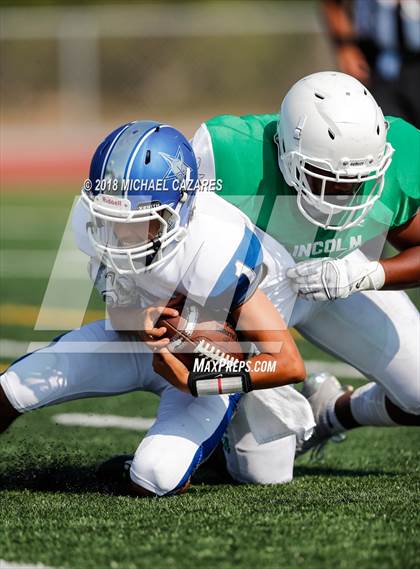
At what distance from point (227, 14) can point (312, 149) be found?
11.5m

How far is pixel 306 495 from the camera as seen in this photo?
3039 mm

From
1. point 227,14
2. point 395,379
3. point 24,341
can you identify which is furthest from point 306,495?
point 227,14

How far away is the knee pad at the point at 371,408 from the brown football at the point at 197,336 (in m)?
0.75

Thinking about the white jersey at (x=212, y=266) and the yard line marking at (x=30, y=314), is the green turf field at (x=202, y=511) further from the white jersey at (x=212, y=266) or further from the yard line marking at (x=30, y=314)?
the yard line marking at (x=30, y=314)

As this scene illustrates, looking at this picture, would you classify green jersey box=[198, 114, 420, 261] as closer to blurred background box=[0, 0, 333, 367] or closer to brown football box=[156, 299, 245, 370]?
brown football box=[156, 299, 245, 370]

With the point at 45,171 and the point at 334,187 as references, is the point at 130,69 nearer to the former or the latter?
the point at 45,171

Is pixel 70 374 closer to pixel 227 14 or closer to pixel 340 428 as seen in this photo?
pixel 340 428

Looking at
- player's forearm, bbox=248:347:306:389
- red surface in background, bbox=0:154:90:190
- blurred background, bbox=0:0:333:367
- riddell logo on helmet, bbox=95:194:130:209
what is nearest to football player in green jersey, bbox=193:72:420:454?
player's forearm, bbox=248:347:306:389

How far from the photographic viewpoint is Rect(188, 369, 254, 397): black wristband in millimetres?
2988

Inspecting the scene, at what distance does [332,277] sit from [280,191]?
1.15ft

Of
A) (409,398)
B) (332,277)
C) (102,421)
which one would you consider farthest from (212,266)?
(102,421)

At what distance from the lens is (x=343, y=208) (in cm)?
316

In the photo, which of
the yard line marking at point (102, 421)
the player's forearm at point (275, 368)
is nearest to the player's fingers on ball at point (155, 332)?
the player's forearm at point (275, 368)

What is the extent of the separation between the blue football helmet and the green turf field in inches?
26.6
